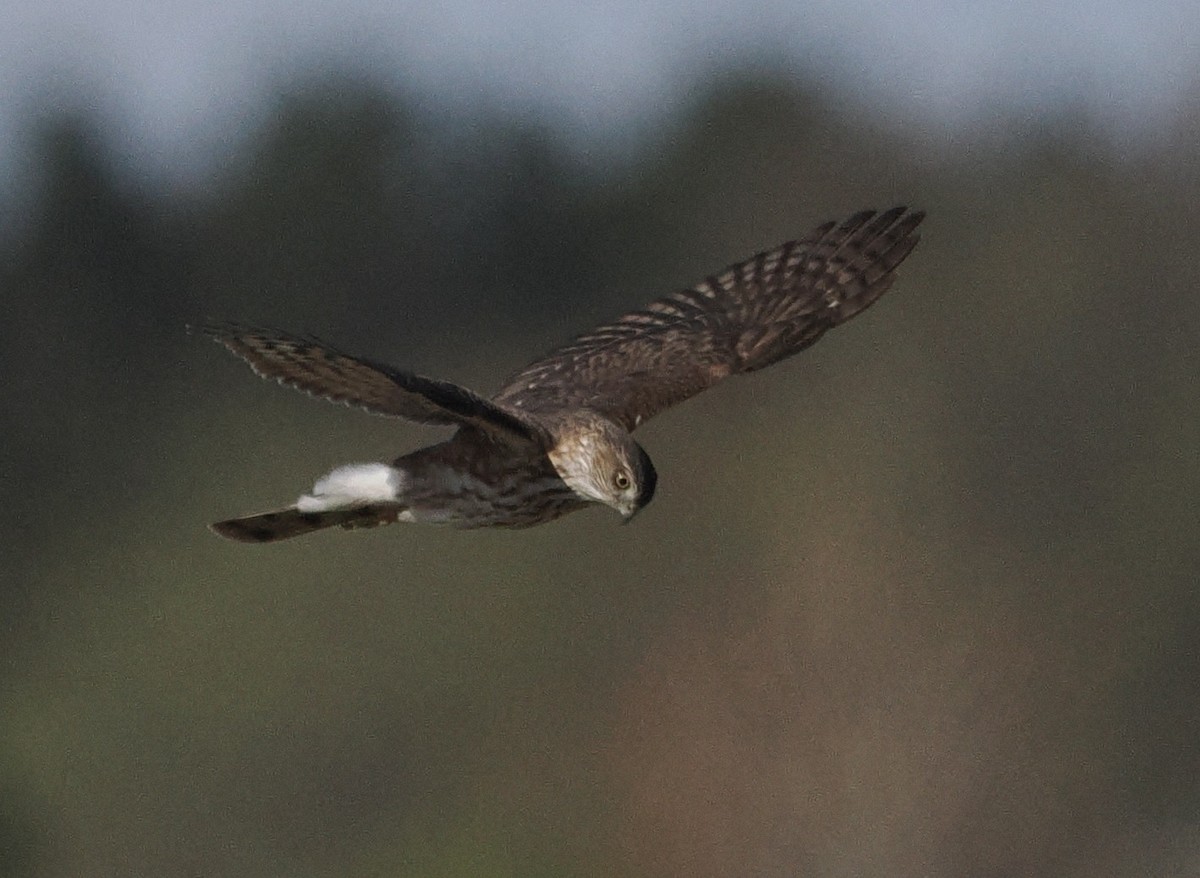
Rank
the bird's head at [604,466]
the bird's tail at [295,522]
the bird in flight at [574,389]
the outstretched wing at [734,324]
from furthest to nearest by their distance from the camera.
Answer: the outstretched wing at [734,324] < the bird's tail at [295,522] < the bird's head at [604,466] < the bird in flight at [574,389]

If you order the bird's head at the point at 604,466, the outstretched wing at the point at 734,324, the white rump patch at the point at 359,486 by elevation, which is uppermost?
the outstretched wing at the point at 734,324

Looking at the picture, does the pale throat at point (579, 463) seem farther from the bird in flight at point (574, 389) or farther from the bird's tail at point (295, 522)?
the bird's tail at point (295, 522)

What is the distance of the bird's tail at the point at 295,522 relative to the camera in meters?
11.2

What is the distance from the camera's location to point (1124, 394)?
34406 mm

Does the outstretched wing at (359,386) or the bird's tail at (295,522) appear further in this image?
the bird's tail at (295,522)

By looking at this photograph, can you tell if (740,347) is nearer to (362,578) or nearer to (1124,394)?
(362,578)

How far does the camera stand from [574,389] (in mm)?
11695

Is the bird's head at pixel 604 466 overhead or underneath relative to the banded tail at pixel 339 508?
underneath

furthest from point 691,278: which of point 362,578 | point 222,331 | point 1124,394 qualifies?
point 222,331

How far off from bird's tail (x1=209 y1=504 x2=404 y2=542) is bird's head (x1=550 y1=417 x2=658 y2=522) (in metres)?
0.70

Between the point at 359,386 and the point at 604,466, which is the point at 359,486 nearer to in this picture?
the point at 359,386

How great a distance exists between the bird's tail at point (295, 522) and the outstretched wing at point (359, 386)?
0.74 m

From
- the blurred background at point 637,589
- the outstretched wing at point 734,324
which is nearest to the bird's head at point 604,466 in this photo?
the outstretched wing at point 734,324

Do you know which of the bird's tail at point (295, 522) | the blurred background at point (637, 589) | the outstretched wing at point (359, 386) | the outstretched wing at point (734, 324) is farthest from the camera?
the blurred background at point (637, 589)
